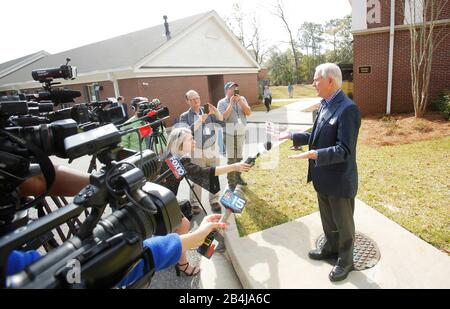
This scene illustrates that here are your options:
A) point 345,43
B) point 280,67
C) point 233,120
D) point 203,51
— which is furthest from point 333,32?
point 233,120

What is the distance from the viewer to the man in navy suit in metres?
2.32

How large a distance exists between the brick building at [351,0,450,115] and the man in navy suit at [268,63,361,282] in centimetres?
1048

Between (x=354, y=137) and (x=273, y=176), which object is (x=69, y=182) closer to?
(x=354, y=137)

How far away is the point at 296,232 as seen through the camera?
11.5ft

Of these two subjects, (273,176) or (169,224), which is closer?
(169,224)

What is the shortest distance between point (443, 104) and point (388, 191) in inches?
278

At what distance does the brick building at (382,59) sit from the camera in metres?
10.6

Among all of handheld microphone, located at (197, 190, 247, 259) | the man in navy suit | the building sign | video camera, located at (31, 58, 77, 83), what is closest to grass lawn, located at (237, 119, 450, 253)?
the man in navy suit

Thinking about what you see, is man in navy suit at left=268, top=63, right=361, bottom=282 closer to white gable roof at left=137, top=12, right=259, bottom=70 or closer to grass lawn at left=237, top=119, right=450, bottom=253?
grass lawn at left=237, top=119, right=450, bottom=253

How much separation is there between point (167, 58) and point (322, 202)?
46.4 ft

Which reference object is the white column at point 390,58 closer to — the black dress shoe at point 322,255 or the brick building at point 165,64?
the brick building at point 165,64

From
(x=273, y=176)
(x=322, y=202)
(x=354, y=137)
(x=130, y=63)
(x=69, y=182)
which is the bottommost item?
(x=273, y=176)

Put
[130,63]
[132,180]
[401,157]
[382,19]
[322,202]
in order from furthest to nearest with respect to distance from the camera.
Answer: [130,63] < [382,19] < [401,157] < [322,202] < [132,180]

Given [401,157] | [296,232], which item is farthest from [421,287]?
[401,157]
